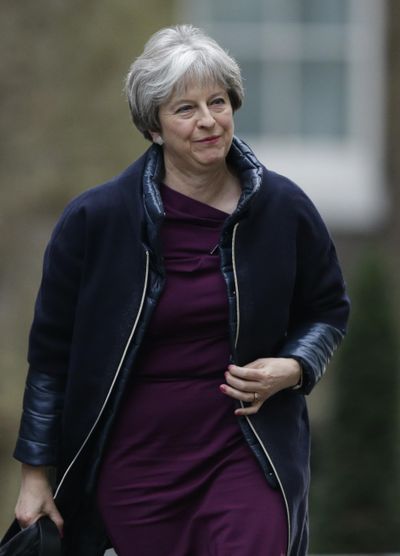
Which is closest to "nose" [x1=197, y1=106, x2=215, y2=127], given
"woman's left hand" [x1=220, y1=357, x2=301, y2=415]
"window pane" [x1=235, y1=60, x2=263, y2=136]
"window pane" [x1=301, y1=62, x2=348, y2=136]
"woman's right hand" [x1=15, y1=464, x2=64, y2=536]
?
"woman's left hand" [x1=220, y1=357, x2=301, y2=415]

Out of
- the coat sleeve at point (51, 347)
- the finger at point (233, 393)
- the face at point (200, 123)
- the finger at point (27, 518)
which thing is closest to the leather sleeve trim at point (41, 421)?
the coat sleeve at point (51, 347)

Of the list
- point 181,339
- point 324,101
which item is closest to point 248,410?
point 181,339

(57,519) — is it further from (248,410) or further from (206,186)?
(206,186)

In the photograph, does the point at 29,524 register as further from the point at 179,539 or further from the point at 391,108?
the point at 391,108

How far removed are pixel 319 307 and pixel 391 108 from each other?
6177 mm

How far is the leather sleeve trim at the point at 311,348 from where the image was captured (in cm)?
495

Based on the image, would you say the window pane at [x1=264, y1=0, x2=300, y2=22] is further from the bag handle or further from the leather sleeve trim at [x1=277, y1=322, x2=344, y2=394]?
the bag handle

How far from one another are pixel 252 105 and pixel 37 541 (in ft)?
21.4

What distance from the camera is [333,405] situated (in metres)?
10.2

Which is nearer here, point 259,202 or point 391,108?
point 259,202

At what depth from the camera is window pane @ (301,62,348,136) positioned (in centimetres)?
1122

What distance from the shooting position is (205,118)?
188 inches

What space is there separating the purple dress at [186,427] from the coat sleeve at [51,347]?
20 cm

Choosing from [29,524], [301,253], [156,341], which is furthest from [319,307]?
[29,524]
